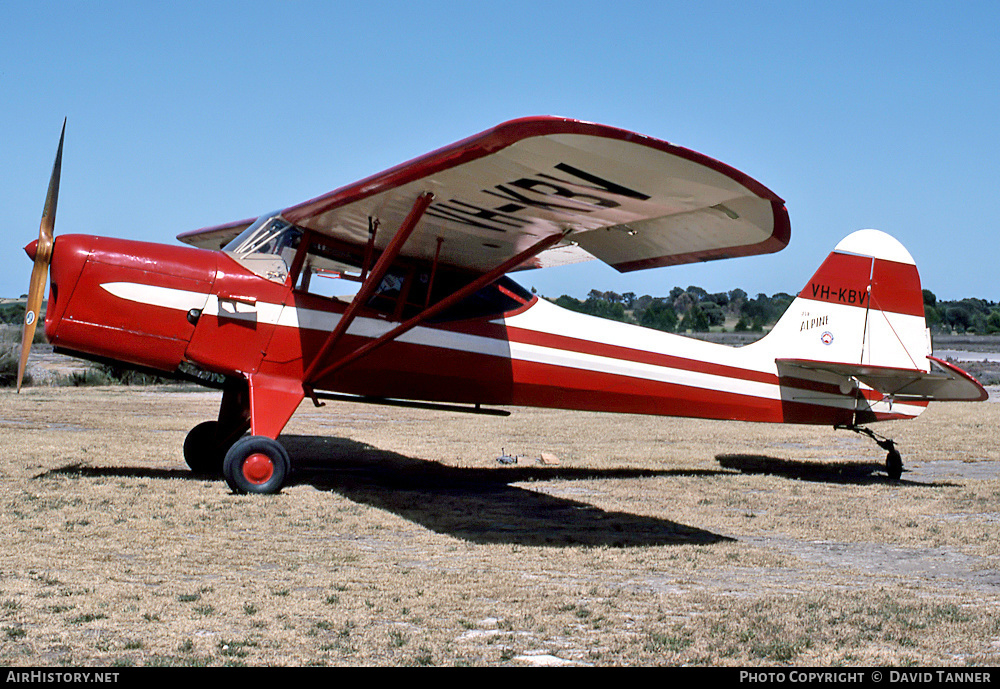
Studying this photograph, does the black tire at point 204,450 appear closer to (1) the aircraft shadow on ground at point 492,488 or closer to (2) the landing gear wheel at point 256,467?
(1) the aircraft shadow on ground at point 492,488

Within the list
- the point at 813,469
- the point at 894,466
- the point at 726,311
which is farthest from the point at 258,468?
the point at 726,311

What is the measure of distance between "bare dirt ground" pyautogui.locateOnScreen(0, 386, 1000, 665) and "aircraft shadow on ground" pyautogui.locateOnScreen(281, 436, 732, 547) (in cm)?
4

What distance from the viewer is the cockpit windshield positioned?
26.1 ft

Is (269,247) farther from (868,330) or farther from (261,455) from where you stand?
(868,330)

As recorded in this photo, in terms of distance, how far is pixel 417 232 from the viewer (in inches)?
305

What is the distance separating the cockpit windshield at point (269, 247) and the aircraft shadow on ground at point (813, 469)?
5401 millimetres

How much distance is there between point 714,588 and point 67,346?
19.0 ft

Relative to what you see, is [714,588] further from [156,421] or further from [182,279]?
[156,421]

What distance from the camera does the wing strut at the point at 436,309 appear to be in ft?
21.9

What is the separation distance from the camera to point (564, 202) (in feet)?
20.8

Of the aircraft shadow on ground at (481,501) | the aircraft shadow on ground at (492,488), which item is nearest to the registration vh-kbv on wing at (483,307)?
the aircraft shadow on ground at (492,488)

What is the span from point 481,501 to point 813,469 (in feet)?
14.8

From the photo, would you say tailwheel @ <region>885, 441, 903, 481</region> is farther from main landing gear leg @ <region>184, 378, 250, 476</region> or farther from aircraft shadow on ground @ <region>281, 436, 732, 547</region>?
main landing gear leg @ <region>184, 378, 250, 476</region>

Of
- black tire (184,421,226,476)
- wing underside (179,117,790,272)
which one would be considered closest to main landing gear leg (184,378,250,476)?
black tire (184,421,226,476)
